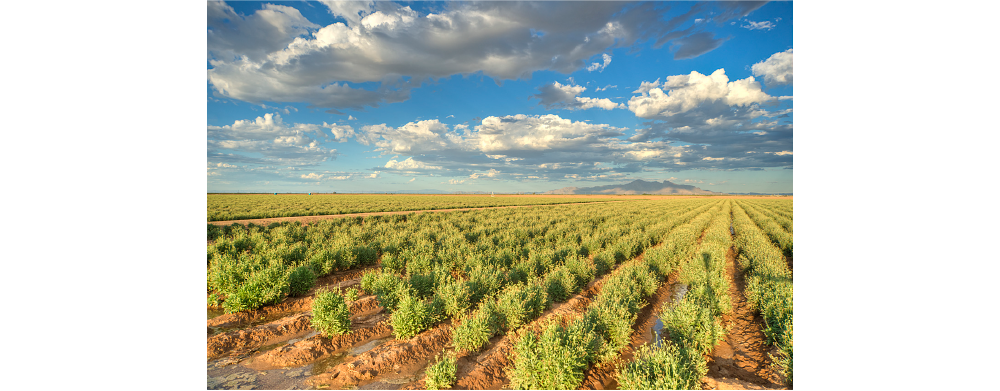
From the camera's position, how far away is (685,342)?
5797 millimetres

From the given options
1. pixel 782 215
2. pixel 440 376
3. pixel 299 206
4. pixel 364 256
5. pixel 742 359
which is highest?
pixel 299 206

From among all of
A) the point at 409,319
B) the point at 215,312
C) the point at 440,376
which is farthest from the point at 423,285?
the point at 215,312

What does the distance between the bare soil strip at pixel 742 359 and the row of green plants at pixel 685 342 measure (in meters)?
0.21

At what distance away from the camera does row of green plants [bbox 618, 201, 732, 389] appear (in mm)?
4625

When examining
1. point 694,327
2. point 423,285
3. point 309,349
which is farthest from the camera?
point 423,285

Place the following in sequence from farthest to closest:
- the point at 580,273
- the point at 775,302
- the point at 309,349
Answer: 1. the point at 580,273
2. the point at 775,302
3. the point at 309,349

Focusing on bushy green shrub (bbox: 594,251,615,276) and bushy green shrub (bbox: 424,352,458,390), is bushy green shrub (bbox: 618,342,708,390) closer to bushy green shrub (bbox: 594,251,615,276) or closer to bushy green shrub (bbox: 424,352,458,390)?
bushy green shrub (bbox: 424,352,458,390)

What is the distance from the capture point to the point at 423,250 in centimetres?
1338

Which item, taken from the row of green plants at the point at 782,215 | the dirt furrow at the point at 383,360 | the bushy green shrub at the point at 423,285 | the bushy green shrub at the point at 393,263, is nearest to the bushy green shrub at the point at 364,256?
the bushy green shrub at the point at 393,263

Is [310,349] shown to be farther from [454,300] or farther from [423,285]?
[423,285]

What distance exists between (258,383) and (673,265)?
12.8m

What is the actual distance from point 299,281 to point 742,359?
10632 mm

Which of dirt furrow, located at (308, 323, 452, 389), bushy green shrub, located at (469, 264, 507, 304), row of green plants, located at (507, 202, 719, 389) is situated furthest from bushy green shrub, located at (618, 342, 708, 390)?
bushy green shrub, located at (469, 264, 507, 304)
